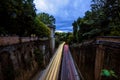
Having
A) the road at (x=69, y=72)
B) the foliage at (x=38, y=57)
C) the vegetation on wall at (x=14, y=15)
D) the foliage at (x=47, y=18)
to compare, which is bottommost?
the road at (x=69, y=72)

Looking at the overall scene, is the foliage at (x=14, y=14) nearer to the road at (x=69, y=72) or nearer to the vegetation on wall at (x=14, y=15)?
the vegetation on wall at (x=14, y=15)

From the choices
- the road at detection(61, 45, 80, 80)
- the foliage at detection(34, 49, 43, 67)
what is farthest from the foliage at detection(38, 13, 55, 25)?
the foliage at detection(34, 49, 43, 67)

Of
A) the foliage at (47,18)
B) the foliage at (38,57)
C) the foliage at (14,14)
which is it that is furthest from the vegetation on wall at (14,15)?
the foliage at (47,18)

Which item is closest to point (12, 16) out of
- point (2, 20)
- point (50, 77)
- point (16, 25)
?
point (2, 20)

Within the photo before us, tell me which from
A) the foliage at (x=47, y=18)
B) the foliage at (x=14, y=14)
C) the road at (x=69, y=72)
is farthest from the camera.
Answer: the foliage at (x=47, y=18)

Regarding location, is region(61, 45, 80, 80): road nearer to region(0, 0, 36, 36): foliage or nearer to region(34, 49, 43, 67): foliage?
region(34, 49, 43, 67): foliage

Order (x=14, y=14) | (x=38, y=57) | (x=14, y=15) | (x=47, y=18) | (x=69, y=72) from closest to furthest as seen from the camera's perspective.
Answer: (x=14, y=14), (x=14, y=15), (x=38, y=57), (x=69, y=72), (x=47, y=18)

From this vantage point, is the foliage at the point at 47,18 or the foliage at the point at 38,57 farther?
the foliage at the point at 47,18

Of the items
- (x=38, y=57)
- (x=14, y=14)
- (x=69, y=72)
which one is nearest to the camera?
(x=14, y=14)

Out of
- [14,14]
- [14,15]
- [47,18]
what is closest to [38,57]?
[14,15]

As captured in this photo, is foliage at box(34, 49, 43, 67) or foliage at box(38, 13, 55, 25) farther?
foliage at box(38, 13, 55, 25)

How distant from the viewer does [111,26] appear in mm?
17828

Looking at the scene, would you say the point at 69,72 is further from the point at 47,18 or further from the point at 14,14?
the point at 47,18

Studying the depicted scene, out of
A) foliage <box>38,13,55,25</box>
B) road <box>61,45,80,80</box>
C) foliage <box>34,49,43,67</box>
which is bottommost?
road <box>61,45,80,80</box>
